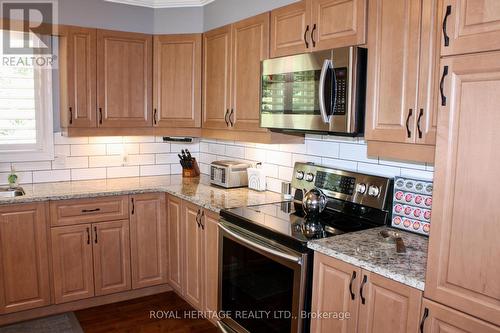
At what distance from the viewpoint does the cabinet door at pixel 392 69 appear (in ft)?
6.31

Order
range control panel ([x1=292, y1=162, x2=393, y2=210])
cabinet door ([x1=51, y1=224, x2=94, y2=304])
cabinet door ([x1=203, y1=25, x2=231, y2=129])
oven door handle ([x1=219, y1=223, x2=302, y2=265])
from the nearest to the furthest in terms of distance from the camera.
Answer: oven door handle ([x1=219, y1=223, x2=302, y2=265]) < range control panel ([x1=292, y1=162, x2=393, y2=210]) < cabinet door ([x1=51, y1=224, x2=94, y2=304]) < cabinet door ([x1=203, y1=25, x2=231, y2=129])

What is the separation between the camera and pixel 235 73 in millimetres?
3172

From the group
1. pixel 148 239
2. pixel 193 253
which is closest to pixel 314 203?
pixel 193 253

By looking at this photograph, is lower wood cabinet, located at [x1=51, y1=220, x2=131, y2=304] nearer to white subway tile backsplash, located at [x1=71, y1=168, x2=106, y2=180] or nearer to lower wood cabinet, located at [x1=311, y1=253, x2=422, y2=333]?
white subway tile backsplash, located at [x1=71, y1=168, x2=106, y2=180]

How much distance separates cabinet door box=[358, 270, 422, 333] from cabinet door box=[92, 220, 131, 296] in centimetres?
211

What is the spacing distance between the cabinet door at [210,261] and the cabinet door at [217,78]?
0.79 m

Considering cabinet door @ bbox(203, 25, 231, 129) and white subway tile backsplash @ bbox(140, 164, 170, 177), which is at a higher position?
cabinet door @ bbox(203, 25, 231, 129)

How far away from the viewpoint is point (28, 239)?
3057mm

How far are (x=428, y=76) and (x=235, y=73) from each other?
1.60 metres

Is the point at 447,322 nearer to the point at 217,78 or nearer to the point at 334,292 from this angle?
the point at 334,292

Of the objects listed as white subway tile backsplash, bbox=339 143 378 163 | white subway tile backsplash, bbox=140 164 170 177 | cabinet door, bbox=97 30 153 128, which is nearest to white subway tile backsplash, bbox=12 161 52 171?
cabinet door, bbox=97 30 153 128

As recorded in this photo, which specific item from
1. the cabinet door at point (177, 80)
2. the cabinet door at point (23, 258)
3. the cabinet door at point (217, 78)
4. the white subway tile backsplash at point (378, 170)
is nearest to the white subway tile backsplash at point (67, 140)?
the cabinet door at point (177, 80)

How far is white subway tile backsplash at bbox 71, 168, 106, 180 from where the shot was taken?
374 cm

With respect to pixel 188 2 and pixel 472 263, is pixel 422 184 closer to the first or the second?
pixel 472 263
